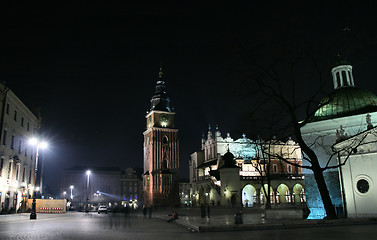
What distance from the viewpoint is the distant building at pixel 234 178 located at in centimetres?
5800

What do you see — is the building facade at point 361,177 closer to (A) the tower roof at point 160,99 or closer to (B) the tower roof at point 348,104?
(B) the tower roof at point 348,104

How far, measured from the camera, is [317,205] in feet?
107

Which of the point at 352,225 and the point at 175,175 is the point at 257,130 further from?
the point at 175,175

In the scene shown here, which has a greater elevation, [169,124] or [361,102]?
[169,124]

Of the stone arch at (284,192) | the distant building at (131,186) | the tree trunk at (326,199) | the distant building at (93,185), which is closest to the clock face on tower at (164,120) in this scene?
the stone arch at (284,192)

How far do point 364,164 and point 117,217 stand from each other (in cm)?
1890

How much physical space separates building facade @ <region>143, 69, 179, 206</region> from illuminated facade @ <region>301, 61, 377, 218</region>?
174ft

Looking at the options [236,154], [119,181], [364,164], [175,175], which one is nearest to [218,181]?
[236,154]

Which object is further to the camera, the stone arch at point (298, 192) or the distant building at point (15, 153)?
the stone arch at point (298, 192)

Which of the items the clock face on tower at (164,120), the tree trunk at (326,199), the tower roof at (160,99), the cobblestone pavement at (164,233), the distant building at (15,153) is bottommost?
the cobblestone pavement at (164,233)

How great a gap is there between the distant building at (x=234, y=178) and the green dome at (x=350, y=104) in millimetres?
11051

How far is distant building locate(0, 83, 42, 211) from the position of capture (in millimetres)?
36031

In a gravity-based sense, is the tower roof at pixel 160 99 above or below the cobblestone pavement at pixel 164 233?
above

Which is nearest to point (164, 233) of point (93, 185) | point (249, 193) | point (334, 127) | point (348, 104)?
point (334, 127)
